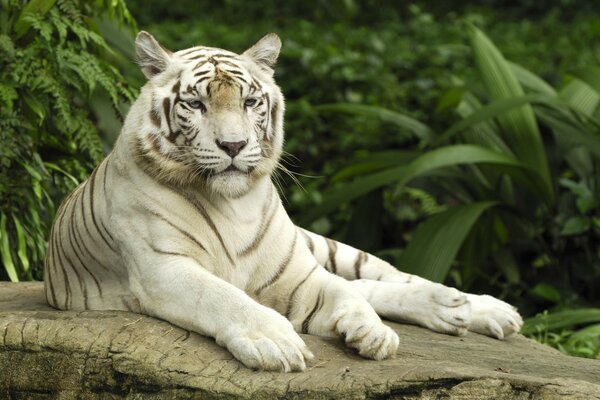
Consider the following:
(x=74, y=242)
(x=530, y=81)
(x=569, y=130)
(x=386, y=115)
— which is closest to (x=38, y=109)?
(x=74, y=242)

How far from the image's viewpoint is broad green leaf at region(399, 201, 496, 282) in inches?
224

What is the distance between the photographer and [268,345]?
309 cm

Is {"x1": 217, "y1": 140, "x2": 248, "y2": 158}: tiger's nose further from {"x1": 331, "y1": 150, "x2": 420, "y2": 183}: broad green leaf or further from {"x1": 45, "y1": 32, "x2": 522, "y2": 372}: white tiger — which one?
{"x1": 331, "y1": 150, "x2": 420, "y2": 183}: broad green leaf

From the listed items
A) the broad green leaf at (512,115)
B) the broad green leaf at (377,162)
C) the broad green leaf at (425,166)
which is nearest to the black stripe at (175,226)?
the broad green leaf at (425,166)

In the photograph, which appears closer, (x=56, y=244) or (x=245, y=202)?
(x=245, y=202)

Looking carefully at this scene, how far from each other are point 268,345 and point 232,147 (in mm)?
715

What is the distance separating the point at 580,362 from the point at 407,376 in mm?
980

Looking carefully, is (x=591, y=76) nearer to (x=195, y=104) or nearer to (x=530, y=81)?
(x=530, y=81)

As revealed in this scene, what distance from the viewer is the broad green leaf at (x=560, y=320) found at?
5223 millimetres

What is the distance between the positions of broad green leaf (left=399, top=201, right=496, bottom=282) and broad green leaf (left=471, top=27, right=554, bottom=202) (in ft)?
1.59

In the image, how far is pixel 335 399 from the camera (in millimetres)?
2916

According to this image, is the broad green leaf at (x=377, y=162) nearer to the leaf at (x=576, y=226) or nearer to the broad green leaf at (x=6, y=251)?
the leaf at (x=576, y=226)

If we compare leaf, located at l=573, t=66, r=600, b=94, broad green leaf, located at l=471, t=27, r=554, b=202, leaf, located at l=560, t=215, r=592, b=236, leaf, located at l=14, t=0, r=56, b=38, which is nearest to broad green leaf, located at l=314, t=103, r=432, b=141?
broad green leaf, located at l=471, t=27, r=554, b=202

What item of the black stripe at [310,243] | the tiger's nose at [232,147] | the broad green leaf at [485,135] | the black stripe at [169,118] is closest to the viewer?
the tiger's nose at [232,147]
